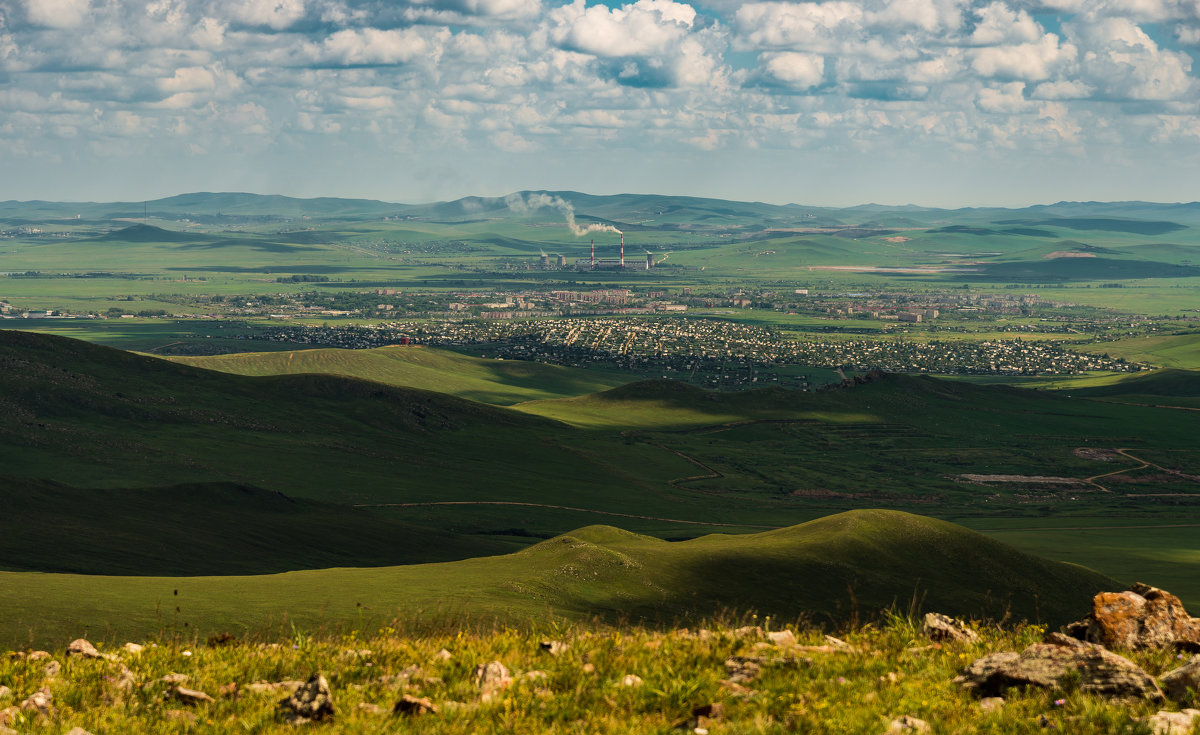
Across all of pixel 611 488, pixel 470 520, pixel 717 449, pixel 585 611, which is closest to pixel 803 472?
pixel 717 449

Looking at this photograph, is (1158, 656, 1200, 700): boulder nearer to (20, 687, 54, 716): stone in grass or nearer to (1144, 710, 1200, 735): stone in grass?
(1144, 710, 1200, 735): stone in grass

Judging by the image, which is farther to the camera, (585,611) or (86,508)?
(86,508)

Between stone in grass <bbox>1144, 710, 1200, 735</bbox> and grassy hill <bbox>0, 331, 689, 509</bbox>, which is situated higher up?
stone in grass <bbox>1144, 710, 1200, 735</bbox>

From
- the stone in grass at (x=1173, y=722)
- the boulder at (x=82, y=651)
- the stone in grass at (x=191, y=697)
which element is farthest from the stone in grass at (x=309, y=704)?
the stone in grass at (x=1173, y=722)

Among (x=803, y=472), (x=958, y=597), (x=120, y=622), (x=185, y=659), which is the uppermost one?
(x=185, y=659)

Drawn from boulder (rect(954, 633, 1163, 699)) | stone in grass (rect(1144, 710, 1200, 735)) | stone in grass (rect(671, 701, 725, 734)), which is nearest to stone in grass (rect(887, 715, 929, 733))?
boulder (rect(954, 633, 1163, 699))

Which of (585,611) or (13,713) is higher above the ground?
(13,713)

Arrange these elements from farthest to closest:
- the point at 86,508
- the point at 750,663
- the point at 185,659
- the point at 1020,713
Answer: the point at 86,508 → the point at 185,659 → the point at 750,663 → the point at 1020,713

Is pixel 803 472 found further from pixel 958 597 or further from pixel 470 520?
pixel 958 597
